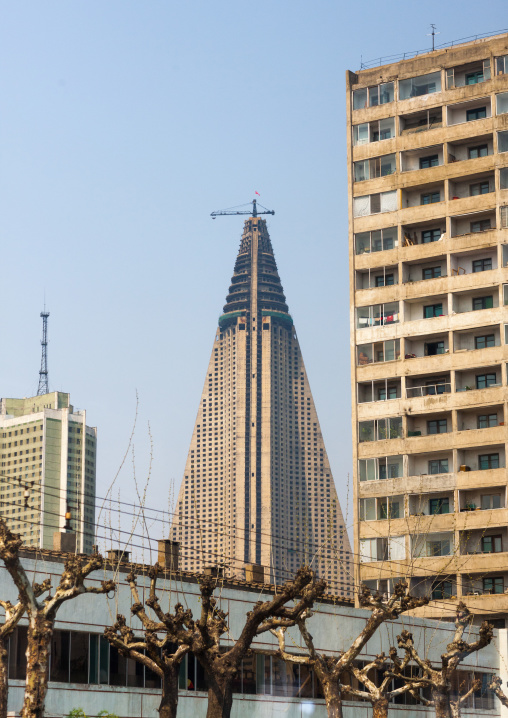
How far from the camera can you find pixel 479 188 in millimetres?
88875

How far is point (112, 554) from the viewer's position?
47500mm

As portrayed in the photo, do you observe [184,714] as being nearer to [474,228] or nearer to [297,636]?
[297,636]

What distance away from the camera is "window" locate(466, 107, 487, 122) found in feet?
293

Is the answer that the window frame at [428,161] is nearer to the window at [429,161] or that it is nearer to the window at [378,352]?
the window at [429,161]

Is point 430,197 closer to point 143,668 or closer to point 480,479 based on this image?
point 480,479

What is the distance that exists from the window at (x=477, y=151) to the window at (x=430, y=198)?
11.9 ft

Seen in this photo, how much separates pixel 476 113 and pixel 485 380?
20.1 m

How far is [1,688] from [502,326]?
→ 58813 millimetres

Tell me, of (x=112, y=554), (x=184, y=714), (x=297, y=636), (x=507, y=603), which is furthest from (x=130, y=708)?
(x=507, y=603)

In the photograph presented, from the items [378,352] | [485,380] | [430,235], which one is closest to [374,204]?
[430,235]

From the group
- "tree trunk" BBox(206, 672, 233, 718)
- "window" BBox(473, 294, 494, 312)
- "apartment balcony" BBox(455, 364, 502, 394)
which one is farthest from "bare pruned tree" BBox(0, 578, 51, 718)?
"window" BBox(473, 294, 494, 312)

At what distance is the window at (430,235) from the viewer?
3541 inches

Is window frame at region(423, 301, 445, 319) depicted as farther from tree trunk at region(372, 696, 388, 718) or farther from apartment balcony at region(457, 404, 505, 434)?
tree trunk at region(372, 696, 388, 718)

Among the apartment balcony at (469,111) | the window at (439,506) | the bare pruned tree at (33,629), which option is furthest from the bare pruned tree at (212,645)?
the apartment balcony at (469,111)
